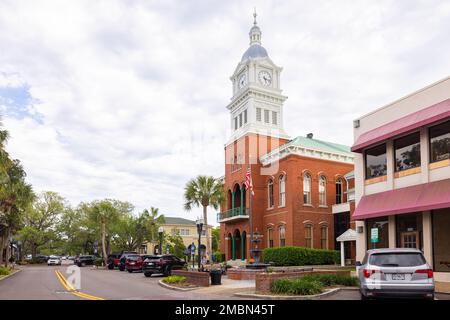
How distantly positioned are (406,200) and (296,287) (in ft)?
27.7

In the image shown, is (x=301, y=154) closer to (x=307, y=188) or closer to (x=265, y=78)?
(x=307, y=188)

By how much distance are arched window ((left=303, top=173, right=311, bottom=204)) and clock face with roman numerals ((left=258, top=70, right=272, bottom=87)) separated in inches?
426

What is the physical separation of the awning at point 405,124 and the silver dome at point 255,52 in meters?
21.8

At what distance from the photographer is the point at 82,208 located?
7544cm

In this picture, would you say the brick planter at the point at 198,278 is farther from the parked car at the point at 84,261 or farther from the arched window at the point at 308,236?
the parked car at the point at 84,261

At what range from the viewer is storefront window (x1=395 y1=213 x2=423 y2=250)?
70.5 feet

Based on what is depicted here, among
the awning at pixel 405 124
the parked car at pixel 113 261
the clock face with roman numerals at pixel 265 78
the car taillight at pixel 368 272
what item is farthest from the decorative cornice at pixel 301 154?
the car taillight at pixel 368 272

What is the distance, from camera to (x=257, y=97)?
4425 cm

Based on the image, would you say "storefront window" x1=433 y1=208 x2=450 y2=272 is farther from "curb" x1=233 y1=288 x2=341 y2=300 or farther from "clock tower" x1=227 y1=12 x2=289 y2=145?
"clock tower" x1=227 y1=12 x2=289 y2=145

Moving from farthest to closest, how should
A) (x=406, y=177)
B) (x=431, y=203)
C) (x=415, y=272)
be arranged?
(x=406, y=177)
(x=431, y=203)
(x=415, y=272)

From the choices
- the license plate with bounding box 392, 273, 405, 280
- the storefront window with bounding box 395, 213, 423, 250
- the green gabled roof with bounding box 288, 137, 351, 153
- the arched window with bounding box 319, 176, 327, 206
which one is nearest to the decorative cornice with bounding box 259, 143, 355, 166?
the green gabled roof with bounding box 288, 137, 351, 153
